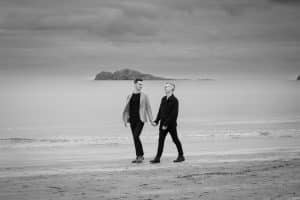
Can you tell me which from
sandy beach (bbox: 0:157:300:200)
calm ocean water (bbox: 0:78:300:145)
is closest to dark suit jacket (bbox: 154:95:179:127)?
sandy beach (bbox: 0:157:300:200)

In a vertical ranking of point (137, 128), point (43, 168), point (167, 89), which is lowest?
point (43, 168)

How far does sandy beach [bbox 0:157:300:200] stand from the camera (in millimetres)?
8557

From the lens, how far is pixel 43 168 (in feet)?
38.3

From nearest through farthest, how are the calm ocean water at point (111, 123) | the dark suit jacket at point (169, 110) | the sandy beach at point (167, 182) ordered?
the sandy beach at point (167, 182), the dark suit jacket at point (169, 110), the calm ocean water at point (111, 123)

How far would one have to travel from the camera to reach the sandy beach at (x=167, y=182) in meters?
8.56

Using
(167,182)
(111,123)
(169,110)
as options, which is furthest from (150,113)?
(111,123)

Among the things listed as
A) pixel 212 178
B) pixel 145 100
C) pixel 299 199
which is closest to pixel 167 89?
pixel 145 100

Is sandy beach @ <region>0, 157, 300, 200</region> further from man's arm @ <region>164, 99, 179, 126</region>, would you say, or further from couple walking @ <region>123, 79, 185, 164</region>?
man's arm @ <region>164, 99, 179, 126</region>

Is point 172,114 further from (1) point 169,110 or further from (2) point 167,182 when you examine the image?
(2) point 167,182

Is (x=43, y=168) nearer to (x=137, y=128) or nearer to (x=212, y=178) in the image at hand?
(x=137, y=128)

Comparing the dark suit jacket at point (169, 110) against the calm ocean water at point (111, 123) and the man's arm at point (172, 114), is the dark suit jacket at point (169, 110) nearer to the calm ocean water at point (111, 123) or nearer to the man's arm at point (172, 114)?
the man's arm at point (172, 114)

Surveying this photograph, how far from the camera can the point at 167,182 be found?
377 inches

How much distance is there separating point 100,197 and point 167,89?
4.06 m


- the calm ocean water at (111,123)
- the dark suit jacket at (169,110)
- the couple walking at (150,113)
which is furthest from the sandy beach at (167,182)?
the calm ocean water at (111,123)
